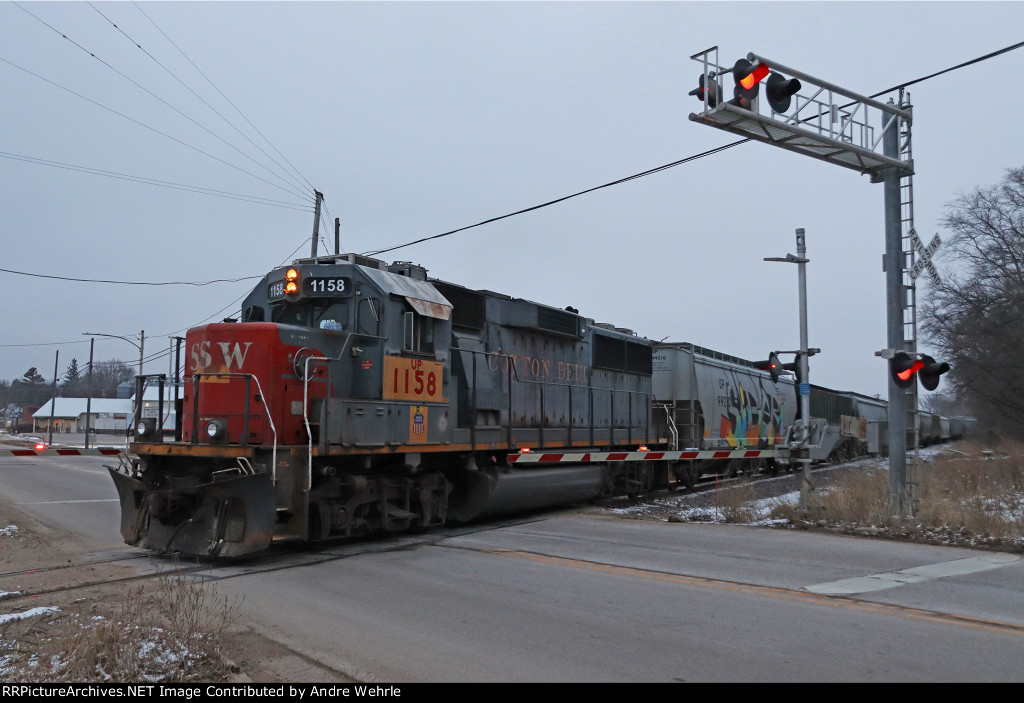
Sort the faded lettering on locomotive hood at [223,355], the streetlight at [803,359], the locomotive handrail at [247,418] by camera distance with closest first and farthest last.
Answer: the locomotive handrail at [247,418], the faded lettering on locomotive hood at [223,355], the streetlight at [803,359]

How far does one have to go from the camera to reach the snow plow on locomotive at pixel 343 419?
9.25 metres

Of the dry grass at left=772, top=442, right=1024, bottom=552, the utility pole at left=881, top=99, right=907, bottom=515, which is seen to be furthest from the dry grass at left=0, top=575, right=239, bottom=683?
the utility pole at left=881, top=99, right=907, bottom=515

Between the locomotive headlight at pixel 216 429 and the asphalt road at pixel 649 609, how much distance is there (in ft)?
5.46

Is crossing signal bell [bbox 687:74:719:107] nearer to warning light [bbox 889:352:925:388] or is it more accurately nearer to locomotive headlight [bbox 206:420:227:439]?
warning light [bbox 889:352:925:388]

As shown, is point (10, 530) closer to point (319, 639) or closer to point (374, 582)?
point (374, 582)

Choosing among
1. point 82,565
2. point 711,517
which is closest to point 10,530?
point 82,565

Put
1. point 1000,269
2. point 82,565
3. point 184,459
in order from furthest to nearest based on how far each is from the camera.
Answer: point 1000,269 < point 184,459 < point 82,565

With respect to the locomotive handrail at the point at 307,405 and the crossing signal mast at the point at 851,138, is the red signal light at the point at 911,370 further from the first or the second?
the locomotive handrail at the point at 307,405

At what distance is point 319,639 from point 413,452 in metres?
5.33

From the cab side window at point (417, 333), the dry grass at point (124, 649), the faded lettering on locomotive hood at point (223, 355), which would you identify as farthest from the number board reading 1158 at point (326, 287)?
the dry grass at point (124, 649)

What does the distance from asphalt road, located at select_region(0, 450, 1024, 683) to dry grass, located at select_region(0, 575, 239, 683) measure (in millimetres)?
736

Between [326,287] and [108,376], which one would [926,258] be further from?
[108,376]

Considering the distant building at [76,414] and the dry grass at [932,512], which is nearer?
the dry grass at [932,512]

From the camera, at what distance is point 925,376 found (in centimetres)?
1086
